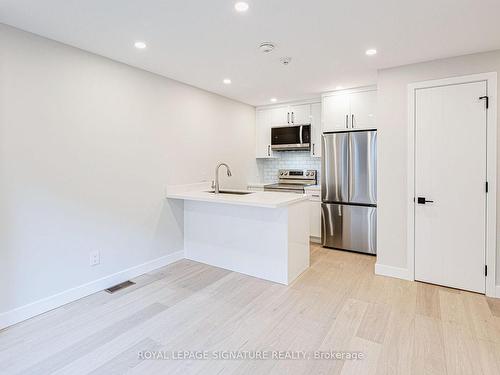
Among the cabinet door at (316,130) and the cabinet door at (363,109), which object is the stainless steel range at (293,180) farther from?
the cabinet door at (363,109)

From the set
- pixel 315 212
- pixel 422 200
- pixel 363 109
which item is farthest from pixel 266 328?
pixel 363 109

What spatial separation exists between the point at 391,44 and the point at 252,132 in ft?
9.72

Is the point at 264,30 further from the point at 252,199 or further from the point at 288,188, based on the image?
the point at 288,188

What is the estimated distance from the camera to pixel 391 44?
2525mm

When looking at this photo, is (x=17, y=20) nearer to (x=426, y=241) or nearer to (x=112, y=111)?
(x=112, y=111)

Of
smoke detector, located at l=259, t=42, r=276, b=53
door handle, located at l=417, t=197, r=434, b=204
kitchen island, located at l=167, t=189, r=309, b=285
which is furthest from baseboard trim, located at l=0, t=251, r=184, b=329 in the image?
door handle, located at l=417, t=197, r=434, b=204

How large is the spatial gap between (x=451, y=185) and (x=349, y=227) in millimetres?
1465

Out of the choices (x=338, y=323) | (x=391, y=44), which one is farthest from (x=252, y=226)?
(x=391, y=44)

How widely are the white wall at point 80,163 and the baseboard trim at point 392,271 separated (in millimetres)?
2517

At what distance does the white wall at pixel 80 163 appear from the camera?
2262mm

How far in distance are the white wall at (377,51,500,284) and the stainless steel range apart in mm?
1607

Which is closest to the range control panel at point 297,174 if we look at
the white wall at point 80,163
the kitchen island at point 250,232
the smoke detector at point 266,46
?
the kitchen island at point 250,232

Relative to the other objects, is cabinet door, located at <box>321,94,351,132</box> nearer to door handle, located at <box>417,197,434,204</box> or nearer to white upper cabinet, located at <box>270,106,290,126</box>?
white upper cabinet, located at <box>270,106,290,126</box>

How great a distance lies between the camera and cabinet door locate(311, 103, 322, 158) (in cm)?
456
